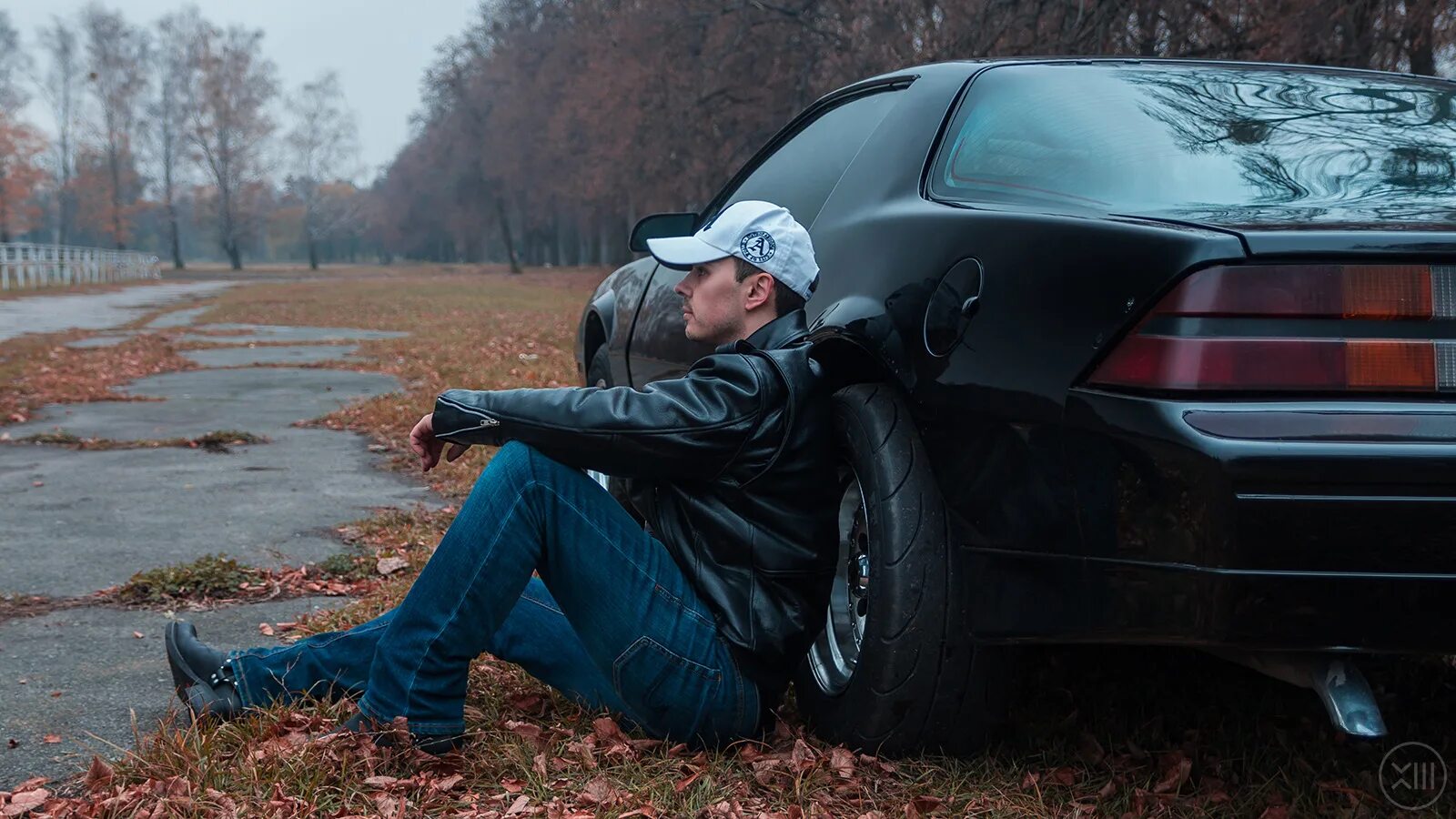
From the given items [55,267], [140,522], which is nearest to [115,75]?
[55,267]

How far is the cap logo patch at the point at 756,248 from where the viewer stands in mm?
3121

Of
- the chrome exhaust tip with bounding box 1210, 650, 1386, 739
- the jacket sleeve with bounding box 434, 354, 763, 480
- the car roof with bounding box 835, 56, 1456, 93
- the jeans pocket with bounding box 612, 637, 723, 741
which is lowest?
the jeans pocket with bounding box 612, 637, 723, 741

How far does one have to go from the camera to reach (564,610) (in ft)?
9.81

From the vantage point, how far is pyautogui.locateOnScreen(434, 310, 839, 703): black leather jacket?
9.23 feet

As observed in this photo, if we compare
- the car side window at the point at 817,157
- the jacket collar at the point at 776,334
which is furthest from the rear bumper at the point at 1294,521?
the car side window at the point at 817,157

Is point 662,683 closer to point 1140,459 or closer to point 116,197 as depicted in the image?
point 1140,459

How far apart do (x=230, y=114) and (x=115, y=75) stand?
239 inches

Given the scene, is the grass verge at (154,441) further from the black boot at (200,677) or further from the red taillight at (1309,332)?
the red taillight at (1309,332)

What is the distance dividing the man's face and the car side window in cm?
63

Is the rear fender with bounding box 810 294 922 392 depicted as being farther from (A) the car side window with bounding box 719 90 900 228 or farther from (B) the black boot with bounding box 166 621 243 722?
(B) the black boot with bounding box 166 621 243 722

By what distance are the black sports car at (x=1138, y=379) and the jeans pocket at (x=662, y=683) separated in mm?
298

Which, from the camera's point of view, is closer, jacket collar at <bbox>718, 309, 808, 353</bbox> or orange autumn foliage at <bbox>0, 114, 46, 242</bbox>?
jacket collar at <bbox>718, 309, 808, 353</bbox>

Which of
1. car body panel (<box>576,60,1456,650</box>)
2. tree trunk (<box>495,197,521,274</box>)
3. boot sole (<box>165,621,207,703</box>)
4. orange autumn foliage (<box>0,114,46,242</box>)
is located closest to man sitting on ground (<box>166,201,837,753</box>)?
car body panel (<box>576,60,1456,650</box>)

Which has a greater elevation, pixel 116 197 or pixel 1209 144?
pixel 116 197
